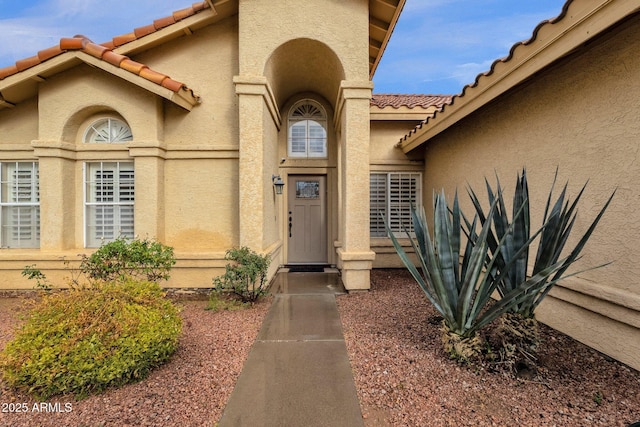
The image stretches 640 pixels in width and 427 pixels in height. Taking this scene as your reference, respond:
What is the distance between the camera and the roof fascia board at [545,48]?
279 centimetres

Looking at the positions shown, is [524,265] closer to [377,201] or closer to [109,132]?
[377,201]

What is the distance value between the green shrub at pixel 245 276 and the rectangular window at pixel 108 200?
249cm

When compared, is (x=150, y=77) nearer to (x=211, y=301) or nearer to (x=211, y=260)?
(x=211, y=260)

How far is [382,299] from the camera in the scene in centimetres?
542

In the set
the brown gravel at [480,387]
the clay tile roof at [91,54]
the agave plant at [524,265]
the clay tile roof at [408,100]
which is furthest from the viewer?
the clay tile roof at [408,100]

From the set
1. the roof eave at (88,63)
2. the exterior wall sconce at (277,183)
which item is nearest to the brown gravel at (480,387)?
the exterior wall sconce at (277,183)

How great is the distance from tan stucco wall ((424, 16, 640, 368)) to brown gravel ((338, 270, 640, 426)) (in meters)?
0.35

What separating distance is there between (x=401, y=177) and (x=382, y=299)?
403cm

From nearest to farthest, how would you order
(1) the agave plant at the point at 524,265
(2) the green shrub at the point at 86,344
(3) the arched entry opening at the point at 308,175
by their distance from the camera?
(2) the green shrub at the point at 86,344
(1) the agave plant at the point at 524,265
(3) the arched entry opening at the point at 308,175

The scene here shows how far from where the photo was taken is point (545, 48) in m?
3.50

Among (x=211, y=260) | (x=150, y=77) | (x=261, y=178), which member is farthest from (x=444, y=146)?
(x=150, y=77)

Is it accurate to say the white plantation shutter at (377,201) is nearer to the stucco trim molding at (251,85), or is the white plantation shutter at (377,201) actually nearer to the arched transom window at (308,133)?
the arched transom window at (308,133)

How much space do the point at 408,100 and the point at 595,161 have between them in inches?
254

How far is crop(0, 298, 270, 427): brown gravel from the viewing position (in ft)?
7.91
